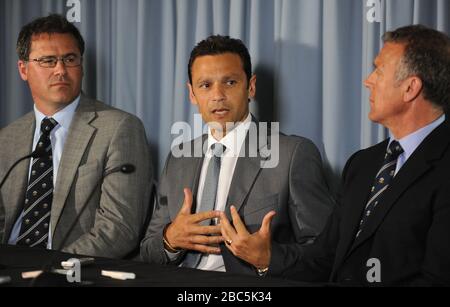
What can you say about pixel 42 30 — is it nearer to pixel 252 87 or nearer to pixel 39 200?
pixel 39 200

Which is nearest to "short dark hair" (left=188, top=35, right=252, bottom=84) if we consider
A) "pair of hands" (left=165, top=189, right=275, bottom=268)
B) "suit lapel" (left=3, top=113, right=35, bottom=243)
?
"pair of hands" (left=165, top=189, right=275, bottom=268)

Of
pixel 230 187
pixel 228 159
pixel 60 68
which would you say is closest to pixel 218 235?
pixel 230 187

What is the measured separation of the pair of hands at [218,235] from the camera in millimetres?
2168

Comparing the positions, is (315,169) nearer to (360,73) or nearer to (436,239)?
(360,73)

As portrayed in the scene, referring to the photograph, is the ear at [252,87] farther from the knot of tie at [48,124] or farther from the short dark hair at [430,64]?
the knot of tie at [48,124]

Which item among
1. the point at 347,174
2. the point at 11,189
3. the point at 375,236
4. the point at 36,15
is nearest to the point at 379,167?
the point at 347,174

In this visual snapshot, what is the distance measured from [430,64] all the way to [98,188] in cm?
146

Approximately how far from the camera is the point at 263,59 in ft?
9.27

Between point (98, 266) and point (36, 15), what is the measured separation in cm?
214

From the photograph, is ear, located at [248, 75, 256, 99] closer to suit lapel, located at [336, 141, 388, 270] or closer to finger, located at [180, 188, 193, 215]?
finger, located at [180, 188, 193, 215]

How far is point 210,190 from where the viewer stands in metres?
2.56

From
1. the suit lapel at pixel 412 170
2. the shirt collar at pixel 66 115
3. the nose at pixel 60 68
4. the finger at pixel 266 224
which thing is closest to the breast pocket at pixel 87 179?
the shirt collar at pixel 66 115

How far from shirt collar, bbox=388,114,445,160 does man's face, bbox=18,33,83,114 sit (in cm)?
157

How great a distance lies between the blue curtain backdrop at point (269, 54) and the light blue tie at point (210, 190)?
0.34 m
